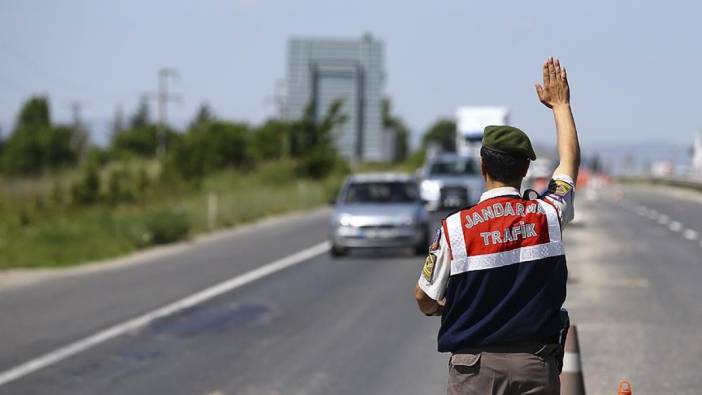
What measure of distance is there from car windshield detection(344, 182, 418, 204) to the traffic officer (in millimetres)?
19328

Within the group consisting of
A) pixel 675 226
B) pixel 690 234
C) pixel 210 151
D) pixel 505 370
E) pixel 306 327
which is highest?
pixel 505 370

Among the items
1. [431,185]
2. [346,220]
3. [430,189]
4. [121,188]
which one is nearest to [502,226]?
[346,220]

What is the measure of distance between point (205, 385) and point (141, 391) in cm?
50

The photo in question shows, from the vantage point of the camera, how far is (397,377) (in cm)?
1000

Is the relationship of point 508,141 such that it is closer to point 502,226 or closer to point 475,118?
point 502,226

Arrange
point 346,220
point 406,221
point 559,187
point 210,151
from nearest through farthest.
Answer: point 559,187 < point 406,221 < point 346,220 < point 210,151

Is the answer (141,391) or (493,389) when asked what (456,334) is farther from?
(141,391)

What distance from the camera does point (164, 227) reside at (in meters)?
28.1

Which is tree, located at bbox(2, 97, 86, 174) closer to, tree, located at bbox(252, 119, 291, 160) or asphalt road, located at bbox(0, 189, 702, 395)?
tree, located at bbox(252, 119, 291, 160)

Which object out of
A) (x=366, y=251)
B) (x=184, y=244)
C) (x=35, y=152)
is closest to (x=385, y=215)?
(x=366, y=251)

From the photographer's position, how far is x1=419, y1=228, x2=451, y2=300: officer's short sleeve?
437 centimetres

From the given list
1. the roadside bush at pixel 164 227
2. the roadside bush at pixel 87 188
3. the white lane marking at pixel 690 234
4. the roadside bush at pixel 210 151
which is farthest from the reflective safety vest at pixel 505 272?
the roadside bush at pixel 210 151

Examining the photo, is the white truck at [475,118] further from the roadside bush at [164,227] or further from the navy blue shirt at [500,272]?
the navy blue shirt at [500,272]

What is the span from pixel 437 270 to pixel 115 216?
83.1ft
